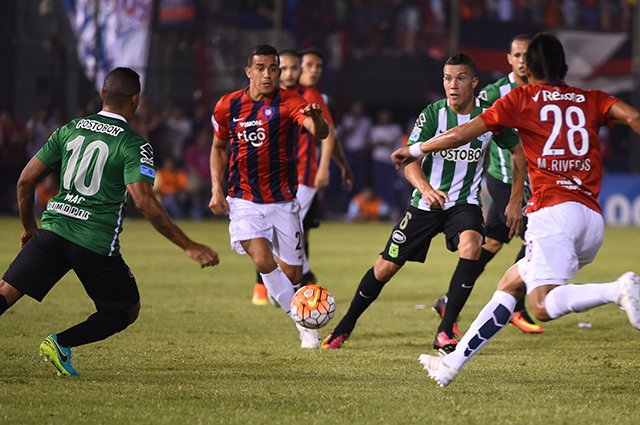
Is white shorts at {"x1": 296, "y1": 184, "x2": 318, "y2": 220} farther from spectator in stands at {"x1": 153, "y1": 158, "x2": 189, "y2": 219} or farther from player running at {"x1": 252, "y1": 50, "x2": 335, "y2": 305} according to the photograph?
spectator in stands at {"x1": 153, "y1": 158, "x2": 189, "y2": 219}

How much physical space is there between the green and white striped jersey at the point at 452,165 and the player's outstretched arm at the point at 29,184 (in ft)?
9.72

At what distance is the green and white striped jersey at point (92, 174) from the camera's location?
22.9ft

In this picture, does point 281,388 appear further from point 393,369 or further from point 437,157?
point 437,157

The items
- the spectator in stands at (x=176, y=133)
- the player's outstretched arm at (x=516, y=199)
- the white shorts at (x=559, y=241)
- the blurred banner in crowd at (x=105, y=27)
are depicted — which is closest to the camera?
the white shorts at (x=559, y=241)

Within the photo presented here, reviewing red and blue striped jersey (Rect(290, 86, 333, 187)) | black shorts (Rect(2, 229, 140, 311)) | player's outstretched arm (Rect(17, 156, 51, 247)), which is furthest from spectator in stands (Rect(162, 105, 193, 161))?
black shorts (Rect(2, 229, 140, 311))

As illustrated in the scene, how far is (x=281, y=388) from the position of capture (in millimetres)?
6938

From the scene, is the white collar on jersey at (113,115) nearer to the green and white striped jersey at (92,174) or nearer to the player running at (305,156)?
the green and white striped jersey at (92,174)

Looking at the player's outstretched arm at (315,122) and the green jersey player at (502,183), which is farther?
the green jersey player at (502,183)

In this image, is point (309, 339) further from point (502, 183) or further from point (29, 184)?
point (29, 184)

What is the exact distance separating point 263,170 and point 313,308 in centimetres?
132

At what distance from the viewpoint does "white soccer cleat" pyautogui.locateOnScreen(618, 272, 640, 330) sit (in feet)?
19.6

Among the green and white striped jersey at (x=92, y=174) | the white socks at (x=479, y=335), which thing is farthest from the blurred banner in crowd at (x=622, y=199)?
the green and white striped jersey at (x=92, y=174)

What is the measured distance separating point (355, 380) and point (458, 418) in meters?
1.27

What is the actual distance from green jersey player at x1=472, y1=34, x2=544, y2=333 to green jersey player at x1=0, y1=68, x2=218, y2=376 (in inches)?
147
